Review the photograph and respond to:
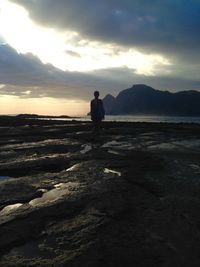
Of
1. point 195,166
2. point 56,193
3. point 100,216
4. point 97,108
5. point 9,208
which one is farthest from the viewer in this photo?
point 97,108

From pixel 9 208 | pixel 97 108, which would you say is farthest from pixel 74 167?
pixel 97 108

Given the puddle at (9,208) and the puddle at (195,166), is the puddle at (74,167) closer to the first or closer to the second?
the puddle at (195,166)

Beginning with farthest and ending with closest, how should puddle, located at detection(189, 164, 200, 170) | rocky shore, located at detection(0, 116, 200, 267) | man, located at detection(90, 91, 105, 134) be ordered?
man, located at detection(90, 91, 105, 134), puddle, located at detection(189, 164, 200, 170), rocky shore, located at detection(0, 116, 200, 267)

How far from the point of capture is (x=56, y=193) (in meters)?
7.20

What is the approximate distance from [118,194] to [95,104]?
1301cm

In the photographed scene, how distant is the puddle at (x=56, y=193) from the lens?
6.61 metres

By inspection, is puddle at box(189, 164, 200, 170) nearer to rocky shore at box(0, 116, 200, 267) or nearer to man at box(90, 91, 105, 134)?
rocky shore at box(0, 116, 200, 267)

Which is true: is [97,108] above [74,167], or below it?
above

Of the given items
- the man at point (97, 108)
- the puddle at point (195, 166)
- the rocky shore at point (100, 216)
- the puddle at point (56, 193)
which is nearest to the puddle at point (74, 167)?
the rocky shore at point (100, 216)

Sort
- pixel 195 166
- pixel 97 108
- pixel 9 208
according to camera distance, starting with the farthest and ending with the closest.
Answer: pixel 97 108 → pixel 195 166 → pixel 9 208

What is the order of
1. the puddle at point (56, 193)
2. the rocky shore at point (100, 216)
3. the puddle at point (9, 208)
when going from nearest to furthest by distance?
1. the rocky shore at point (100, 216)
2. the puddle at point (9, 208)
3. the puddle at point (56, 193)

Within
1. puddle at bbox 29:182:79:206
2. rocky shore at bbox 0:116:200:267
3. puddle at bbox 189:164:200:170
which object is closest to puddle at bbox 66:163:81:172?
rocky shore at bbox 0:116:200:267

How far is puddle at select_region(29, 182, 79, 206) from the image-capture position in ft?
21.7

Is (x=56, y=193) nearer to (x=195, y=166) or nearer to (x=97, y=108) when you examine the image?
(x=195, y=166)
